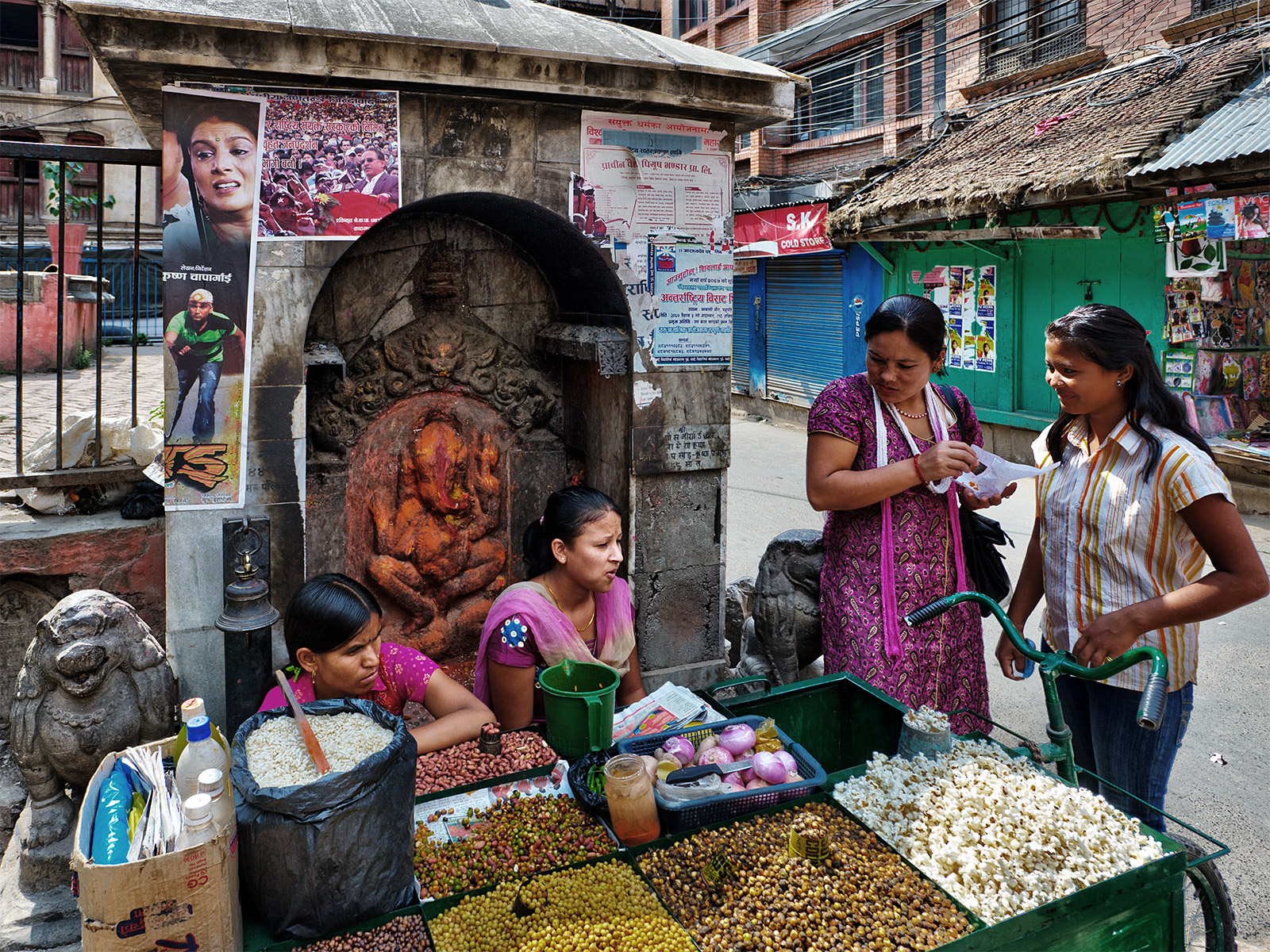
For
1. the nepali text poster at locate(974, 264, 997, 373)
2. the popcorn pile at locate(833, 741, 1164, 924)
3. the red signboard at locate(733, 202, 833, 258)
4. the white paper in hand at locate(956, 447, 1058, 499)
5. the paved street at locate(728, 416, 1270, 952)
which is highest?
the red signboard at locate(733, 202, 833, 258)

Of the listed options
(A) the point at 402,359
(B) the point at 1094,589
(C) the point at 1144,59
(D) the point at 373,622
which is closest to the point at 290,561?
(D) the point at 373,622

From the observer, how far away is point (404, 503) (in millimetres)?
4188

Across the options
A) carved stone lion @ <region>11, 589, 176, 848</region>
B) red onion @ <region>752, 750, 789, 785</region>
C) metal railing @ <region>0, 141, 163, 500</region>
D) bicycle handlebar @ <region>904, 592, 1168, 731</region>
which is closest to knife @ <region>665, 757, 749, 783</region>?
red onion @ <region>752, 750, 789, 785</region>

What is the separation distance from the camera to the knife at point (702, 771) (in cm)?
248

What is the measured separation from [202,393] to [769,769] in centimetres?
220

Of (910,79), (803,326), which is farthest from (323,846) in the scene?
(910,79)

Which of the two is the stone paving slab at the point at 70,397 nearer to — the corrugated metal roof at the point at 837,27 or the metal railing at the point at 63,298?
the metal railing at the point at 63,298

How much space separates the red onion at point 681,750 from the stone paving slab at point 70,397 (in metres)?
3.89

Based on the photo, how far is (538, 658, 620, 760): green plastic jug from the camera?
105 inches

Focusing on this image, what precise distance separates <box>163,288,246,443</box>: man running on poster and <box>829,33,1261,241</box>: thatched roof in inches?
306

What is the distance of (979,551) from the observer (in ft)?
10.6

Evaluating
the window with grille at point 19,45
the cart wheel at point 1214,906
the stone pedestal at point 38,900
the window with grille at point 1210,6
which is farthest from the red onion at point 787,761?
the window with grille at point 19,45

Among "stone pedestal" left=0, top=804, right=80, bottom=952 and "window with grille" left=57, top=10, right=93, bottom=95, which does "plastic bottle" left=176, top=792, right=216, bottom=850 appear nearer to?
"stone pedestal" left=0, top=804, right=80, bottom=952

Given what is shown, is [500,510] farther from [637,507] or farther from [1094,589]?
[1094,589]
